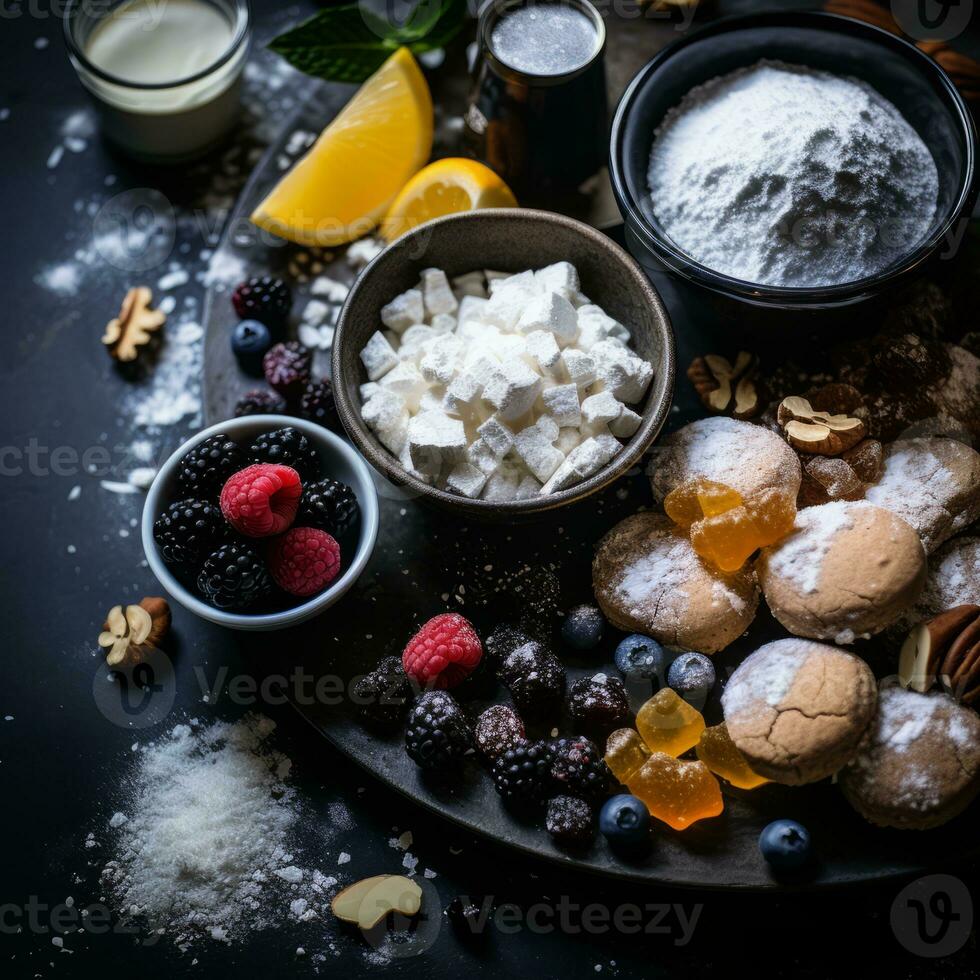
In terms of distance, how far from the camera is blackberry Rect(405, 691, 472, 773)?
5.29 feet

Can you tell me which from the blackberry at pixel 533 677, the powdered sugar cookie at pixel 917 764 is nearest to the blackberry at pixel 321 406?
the blackberry at pixel 533 677

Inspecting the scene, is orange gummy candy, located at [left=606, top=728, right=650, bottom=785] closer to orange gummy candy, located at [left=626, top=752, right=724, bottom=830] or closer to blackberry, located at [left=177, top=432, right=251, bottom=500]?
orange gummy candy, located at [left=626, top=752, right=724, bottom=830]

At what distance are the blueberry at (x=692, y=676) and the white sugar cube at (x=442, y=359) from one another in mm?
596

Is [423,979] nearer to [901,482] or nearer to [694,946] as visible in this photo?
Result: [694,946]

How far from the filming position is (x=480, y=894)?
66.9 inches

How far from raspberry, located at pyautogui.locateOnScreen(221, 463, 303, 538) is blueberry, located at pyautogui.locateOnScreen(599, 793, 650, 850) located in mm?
663

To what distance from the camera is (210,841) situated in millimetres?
1728

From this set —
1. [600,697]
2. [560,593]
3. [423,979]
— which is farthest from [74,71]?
[423,979]

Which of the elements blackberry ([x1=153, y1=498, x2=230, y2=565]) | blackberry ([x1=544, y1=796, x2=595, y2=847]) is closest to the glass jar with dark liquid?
blackberry ([x1=153, y1=498, x2=230, y2=565])

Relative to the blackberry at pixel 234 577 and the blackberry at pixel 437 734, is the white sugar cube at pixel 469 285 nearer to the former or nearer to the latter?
the blackberry at pixel 234 577

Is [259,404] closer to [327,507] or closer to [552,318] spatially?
[327,507]

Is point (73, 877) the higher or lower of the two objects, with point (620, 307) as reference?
lower

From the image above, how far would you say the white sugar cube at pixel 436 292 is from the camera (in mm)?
1887

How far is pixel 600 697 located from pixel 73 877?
0.91 m
